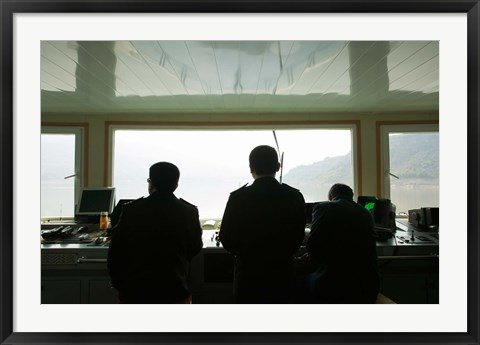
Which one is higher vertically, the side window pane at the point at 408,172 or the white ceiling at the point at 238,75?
the white ceiling at the point at 238,75

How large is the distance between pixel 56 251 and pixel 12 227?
1377mm

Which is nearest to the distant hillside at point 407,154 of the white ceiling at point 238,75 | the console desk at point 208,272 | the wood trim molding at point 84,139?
the white ceiling at point 238,75

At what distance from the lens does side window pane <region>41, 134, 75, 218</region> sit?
263 centimetres

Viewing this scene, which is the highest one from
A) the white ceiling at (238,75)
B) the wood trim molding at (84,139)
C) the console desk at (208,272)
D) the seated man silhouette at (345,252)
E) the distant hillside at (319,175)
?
the white ceiling at (238,75)

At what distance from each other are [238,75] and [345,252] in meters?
1.28

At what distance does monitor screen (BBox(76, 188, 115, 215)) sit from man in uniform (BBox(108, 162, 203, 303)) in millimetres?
1403

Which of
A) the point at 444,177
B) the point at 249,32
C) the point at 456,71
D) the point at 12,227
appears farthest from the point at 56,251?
the point at 456,71

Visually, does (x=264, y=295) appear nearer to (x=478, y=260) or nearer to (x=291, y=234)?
(x=291, y=234)

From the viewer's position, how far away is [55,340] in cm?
61

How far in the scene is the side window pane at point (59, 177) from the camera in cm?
263

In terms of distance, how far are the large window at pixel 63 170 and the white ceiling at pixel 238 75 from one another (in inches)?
12.9

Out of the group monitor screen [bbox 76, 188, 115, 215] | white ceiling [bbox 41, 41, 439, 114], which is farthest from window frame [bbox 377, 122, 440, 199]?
monitor screen [bbox 76, 188, 115, 215]

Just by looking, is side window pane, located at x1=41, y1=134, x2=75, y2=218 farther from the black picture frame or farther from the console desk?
the black picture frame

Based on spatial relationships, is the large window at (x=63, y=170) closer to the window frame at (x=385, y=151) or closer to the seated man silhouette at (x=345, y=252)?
the seated man silhouette at (x=345, y=252)
